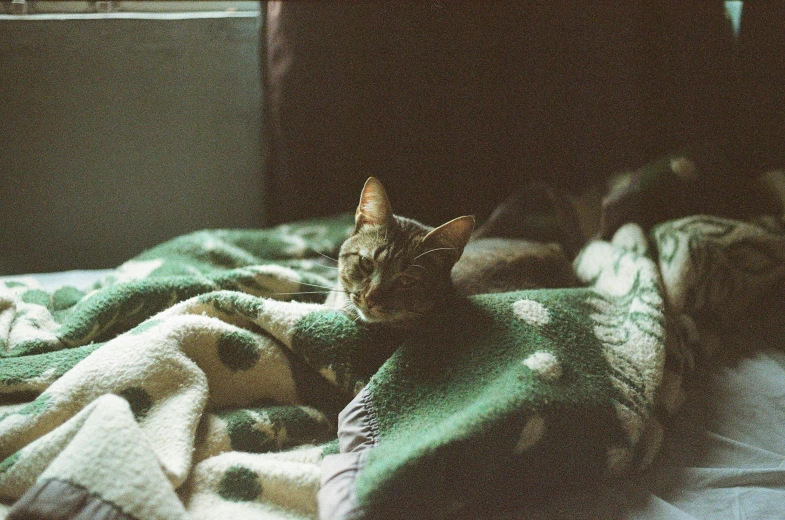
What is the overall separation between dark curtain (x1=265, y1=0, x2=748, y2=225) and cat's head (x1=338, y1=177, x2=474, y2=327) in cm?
46

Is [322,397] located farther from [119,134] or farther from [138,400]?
[119,134]

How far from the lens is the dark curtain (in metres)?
1.31

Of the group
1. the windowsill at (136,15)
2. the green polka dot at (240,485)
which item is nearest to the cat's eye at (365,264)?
the green polka dot at (240,485)

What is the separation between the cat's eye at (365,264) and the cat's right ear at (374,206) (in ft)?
0.24

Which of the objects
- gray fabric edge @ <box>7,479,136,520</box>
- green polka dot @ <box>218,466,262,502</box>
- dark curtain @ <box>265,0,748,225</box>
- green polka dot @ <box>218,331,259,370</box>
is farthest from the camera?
dark curtain @ <box>265,0,748,225</box>

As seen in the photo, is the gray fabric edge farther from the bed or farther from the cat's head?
the cat's head

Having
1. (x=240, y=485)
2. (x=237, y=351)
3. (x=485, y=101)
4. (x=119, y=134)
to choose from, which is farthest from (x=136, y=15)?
(x=240, y=485)

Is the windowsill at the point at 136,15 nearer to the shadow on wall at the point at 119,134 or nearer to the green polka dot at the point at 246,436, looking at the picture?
the shadow on wall at the point at 119,134

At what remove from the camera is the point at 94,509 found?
0.57 meters

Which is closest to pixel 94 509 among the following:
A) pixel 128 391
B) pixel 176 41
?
pixel 128 391

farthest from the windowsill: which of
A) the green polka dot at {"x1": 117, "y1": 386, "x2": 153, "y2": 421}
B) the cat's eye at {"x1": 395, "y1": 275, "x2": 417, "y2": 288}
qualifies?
the green polka dot at {"x1": 117, "y1": 386, "x2": 153, "y2": 421}

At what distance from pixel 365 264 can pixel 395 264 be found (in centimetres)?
6

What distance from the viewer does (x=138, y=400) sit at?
29.3 inches

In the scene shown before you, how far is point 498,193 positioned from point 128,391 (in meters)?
1.07
